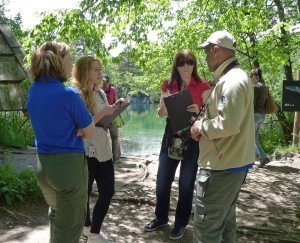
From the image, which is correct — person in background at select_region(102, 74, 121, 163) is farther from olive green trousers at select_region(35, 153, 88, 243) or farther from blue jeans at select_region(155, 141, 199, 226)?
olive green trousers at select_region(35, 153, 88, 243)

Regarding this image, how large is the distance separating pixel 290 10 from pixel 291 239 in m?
9.46

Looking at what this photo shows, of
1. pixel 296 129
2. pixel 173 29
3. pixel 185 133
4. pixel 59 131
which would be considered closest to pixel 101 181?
pixel 185 133

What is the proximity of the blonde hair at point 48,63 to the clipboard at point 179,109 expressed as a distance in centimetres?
98

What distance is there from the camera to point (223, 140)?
243cm

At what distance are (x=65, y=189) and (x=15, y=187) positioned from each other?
85.3 inches

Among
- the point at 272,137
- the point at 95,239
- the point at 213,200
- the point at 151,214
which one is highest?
the point at 213,200

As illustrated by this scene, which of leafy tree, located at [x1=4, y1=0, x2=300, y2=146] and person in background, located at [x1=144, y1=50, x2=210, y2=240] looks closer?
person in background, located at [x1=144, y1=50, x2=210, y2=240]

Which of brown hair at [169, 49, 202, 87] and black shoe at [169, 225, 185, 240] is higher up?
brown hair at [169, 49, 202, 87]

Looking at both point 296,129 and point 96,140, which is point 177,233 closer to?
point 96,140

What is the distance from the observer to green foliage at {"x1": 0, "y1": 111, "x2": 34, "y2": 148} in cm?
812

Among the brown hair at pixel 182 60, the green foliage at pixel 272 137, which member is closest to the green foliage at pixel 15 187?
the brown hair at pixel 182 60

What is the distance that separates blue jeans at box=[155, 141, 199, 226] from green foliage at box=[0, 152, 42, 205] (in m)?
1.59

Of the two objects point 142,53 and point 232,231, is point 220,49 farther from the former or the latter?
point 142,53

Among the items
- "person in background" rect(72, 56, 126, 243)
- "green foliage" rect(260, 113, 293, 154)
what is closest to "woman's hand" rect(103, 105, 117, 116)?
"person in background" rect(72, 56, 126, 243)
